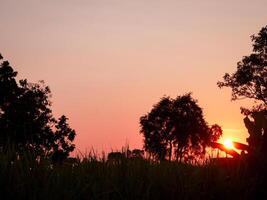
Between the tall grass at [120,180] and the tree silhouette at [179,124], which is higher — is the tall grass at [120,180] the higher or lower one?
the lower one

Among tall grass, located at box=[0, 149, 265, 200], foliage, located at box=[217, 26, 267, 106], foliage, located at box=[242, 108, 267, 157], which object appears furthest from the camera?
foliage, located at box=[217, 26, 267, 106]

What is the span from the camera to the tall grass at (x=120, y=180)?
18.0ft

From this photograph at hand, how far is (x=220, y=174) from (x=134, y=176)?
103 centimetres

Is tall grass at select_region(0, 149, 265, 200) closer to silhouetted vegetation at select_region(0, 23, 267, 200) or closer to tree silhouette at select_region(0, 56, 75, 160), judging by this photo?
silhouetted vegetation at select_region(0, 23, 267, 200)

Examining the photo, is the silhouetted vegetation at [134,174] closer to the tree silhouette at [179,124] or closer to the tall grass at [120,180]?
the tall grass at [120,180]

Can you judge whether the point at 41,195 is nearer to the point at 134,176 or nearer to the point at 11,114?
the point at 134,176

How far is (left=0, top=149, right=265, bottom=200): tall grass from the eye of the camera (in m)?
5.49

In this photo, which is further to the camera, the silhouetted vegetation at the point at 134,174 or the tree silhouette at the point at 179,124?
the tree silhouette at the point at 179,124

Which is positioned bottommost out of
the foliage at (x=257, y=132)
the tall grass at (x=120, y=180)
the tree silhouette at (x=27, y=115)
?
the tall grass at (x=120, y=180)

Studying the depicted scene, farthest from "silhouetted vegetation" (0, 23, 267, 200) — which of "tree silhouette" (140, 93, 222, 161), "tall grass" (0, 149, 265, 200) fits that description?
"tree silhouette" (140, 93, 222, 161)

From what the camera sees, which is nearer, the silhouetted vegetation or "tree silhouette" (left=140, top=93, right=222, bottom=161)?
the silhouetted vegetation

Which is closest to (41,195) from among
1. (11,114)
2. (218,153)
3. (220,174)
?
(220,174)

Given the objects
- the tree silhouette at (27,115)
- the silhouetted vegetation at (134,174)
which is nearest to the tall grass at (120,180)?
the silhouetted vegetation at (134,174)

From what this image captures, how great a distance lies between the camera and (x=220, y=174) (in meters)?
6.34
